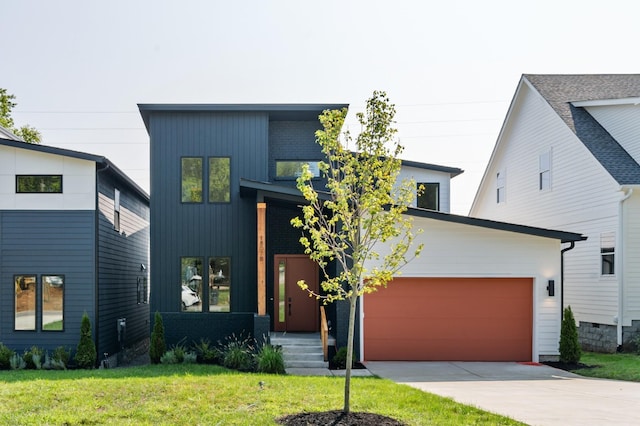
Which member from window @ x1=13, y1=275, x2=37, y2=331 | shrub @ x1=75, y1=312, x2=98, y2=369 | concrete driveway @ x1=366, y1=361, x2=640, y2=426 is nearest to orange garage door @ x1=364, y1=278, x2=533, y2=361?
concrete driveway @ x1=366, y1=361, x2=640, y2=426

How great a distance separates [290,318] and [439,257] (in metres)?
4.48

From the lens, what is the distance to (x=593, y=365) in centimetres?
1417

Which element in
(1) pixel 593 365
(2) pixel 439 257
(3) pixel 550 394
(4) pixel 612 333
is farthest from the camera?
(4) pixel 612 333

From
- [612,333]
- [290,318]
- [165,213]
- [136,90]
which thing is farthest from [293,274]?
[612,333]

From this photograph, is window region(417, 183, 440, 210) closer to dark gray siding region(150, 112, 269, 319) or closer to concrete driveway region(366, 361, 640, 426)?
dark gray siding region(150, 112, 269, 319)

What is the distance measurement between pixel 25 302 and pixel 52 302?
66cm

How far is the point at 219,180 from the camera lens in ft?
54.9

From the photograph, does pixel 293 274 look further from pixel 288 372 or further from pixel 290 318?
pixel 288 372

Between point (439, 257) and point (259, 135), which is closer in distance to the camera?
point (439, 257)

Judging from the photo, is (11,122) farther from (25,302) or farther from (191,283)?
(191,283)

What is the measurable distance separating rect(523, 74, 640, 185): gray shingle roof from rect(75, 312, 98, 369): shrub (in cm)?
1378

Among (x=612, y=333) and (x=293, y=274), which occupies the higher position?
(x=293, y=274)

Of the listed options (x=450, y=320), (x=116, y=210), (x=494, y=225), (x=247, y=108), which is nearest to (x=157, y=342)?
(x=116, y=210)

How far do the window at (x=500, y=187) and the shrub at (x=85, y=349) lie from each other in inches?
629
